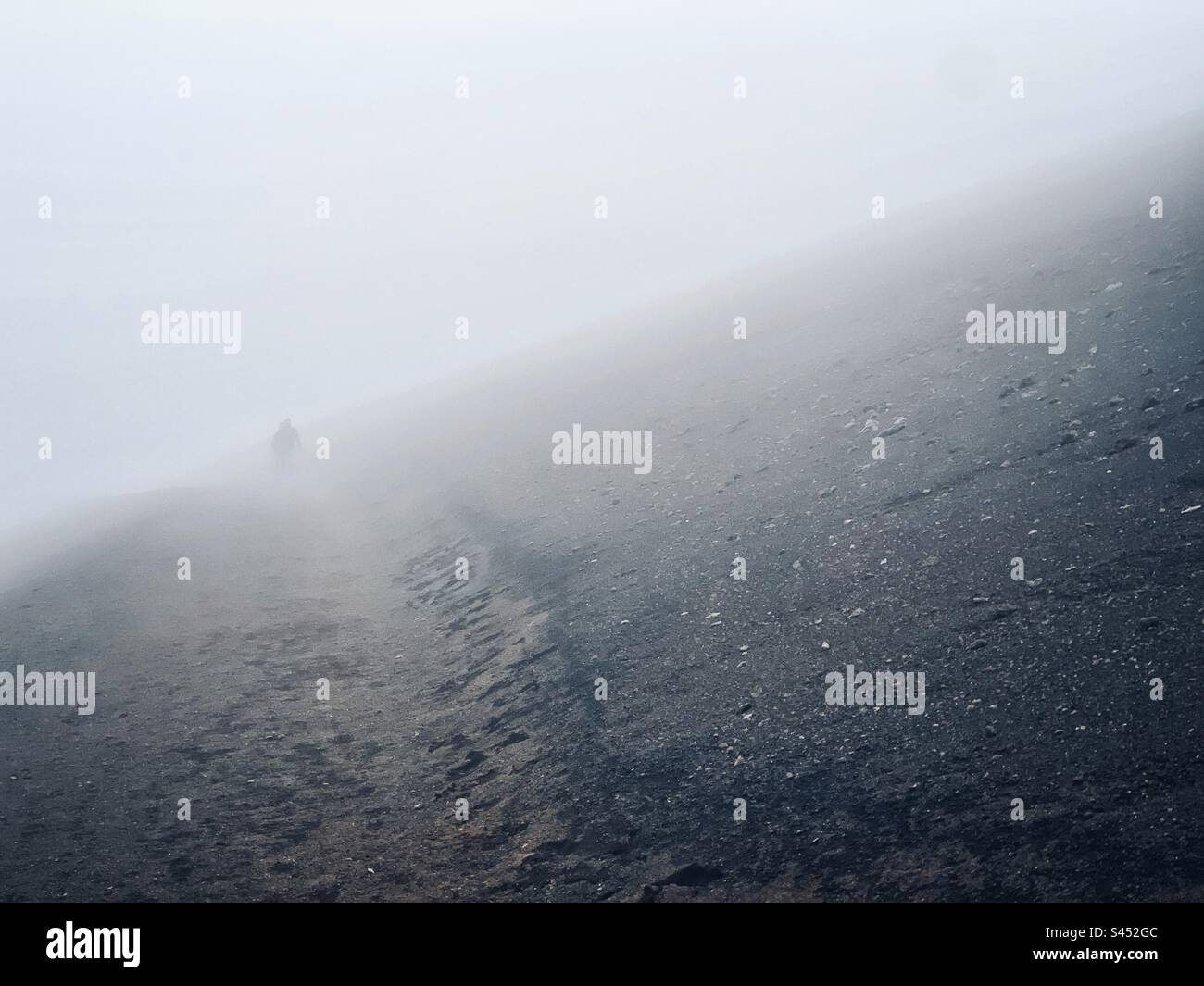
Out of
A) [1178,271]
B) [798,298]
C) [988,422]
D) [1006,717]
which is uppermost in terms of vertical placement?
[798,298]

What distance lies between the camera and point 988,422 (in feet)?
53.4

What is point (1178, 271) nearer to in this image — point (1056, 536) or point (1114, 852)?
point (1056, 536)

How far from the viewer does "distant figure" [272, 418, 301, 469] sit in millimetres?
44625

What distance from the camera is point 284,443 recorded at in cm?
4488

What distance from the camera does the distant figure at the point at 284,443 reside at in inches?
1757
